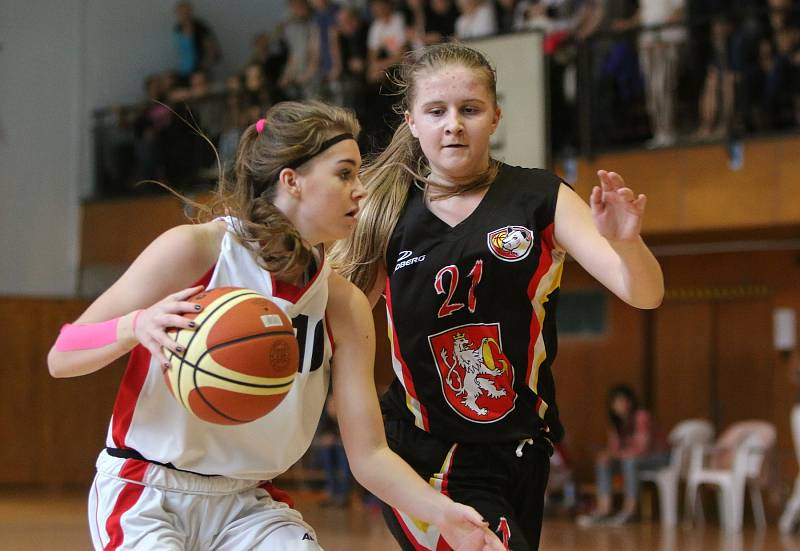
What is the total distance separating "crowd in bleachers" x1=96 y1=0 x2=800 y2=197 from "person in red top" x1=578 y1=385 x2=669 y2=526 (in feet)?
9.08

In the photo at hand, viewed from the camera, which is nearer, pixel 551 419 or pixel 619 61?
pixel 551 419

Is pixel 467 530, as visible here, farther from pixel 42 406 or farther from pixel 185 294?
pixel 42 406

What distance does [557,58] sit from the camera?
1216 centimetres

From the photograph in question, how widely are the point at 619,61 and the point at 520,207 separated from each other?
8.81 m

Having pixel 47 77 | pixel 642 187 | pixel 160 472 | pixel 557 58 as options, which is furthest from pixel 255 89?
pixel 160 472

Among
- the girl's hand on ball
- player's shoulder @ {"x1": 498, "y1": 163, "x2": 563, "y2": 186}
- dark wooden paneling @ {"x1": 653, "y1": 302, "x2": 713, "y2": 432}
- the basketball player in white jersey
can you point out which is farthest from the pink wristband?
dark wooden paneling @ {"x1": 653, "y1": 302, "x2": 713, "y2": 432}

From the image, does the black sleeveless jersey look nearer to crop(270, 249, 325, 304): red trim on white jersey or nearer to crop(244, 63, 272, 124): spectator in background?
crop(270, 249, 325, 304): red trim on white jersey

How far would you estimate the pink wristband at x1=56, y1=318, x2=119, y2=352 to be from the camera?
2.90 m

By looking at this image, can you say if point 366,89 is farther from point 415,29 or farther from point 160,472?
point 160,472

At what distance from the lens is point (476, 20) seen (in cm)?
1248

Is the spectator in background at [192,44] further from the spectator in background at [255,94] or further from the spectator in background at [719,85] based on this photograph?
the spectator in background at [719,85]

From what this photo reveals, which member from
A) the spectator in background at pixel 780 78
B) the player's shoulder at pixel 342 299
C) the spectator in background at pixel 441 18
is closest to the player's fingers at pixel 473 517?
the player's shoulder at pixel 342 299

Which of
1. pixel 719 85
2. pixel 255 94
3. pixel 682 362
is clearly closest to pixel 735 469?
pixel 682 362

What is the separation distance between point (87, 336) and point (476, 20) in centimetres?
1006
